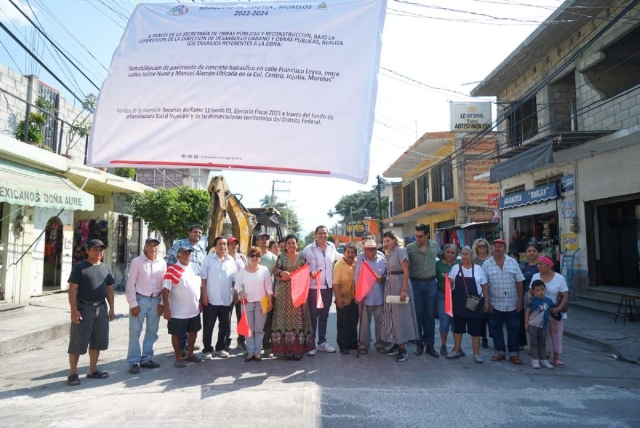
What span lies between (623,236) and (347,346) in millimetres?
8951

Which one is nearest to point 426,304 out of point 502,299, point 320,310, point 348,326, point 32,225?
point 502,299

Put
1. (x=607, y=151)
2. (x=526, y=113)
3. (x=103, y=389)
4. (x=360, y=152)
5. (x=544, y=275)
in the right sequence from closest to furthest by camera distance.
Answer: (x=360, y=152), (x=103, y=389), (x=544, y=275), (x=607, y=151), (x=526, y=113)

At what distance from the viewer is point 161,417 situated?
13.2ft

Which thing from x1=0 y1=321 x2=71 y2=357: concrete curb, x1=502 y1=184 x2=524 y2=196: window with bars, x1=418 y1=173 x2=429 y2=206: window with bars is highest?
x1=418 y1=173 x2=429 y2=206: window with bars

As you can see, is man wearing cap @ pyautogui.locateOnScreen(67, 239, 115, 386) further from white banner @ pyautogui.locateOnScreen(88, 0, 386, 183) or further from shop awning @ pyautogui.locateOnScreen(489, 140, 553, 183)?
shop awning @ pyautogui.locateOnScreen(489, 140, 553, 183)

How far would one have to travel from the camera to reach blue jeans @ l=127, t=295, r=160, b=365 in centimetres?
Answer: 561

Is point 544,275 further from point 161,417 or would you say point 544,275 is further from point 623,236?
point 623,236

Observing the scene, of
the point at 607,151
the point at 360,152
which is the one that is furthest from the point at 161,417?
the point at 607,151

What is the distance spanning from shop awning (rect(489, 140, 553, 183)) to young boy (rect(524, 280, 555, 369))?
5.26 m

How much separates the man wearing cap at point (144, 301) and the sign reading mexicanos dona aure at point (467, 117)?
12295 mm

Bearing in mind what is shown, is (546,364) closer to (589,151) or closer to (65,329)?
(589,151)

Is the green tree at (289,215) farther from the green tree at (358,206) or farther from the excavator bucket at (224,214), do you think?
the excavator bucket at (224,214)

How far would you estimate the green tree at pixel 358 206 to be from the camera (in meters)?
63.5

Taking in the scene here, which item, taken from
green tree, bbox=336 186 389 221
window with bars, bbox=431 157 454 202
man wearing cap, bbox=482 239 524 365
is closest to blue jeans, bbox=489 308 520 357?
man wearing cap, bbox=482 239 524 365
